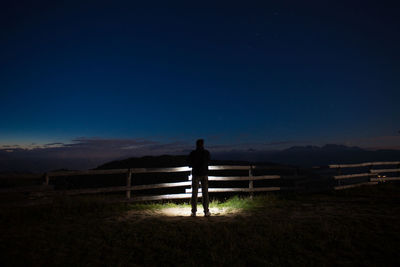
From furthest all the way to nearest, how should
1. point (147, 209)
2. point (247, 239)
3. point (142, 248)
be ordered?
point (147, 209), point (247, 239), point (142, 248)

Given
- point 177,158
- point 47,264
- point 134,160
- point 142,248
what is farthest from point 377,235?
point 134,160

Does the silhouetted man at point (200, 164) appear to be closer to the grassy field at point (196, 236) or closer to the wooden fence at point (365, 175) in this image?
the grassy field at point (196, 236)

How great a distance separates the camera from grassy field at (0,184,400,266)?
432cm

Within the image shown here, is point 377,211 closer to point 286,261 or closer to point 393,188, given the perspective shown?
point 286,261

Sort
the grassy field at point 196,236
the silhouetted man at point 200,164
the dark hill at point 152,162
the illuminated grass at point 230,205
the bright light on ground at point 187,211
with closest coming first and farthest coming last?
the grassy field at point 196,236
the silhouetted man at point 200,164
the bright light on ground at point 187,211
the illuminated grass at point 230,205
the dark hill at point 152,162

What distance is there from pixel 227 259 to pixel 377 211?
19.9 feet

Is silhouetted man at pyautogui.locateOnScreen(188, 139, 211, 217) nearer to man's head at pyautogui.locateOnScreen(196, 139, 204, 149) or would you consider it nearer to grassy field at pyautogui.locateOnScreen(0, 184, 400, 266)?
man's head at pyautogui.locateOnScreen(196, 139, 204, 149)

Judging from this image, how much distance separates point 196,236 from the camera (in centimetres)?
542

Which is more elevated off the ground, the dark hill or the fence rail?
the fence rail

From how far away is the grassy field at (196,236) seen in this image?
4.32 metres

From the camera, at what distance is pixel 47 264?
4.12m

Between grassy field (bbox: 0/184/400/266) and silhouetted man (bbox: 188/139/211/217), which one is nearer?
grassy field (bbox: 0/184/400/266)

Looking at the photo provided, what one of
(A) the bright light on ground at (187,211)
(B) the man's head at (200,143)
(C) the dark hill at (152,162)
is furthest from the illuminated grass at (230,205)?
(C) the dark hill at (152,162)

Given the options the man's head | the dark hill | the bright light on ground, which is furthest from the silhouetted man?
the dark hill
